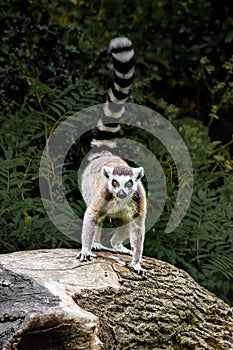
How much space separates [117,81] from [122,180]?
1.36 m

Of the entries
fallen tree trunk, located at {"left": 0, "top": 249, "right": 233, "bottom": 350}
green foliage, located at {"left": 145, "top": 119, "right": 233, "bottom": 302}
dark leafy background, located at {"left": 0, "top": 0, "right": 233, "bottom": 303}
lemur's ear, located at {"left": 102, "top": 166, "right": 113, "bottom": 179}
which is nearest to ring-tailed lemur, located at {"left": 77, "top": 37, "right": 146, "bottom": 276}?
lemur's ear, located at {"left": 102, "top": 166, "right": 113, "bottom": 179}

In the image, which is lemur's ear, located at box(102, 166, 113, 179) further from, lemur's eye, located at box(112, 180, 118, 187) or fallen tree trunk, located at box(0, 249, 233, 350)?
fallen tree trunk, located at box(0, 249, 233, 350)

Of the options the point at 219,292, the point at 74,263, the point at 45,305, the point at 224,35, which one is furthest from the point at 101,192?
the point at 224,35

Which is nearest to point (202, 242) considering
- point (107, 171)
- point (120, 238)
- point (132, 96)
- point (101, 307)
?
point (120, 238)

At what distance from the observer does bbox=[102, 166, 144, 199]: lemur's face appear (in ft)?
15.4

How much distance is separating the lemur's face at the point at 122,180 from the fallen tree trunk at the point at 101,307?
52 cm

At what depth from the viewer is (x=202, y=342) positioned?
14.4ft

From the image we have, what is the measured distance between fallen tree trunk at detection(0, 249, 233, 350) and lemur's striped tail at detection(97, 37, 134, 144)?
141cm

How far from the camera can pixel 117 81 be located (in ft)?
18.9

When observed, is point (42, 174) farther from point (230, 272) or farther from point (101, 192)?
point (230, 272)

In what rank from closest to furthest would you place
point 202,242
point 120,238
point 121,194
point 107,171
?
1. point 121,194
2. point 107,171
3. point 120,238
4. point 202,242

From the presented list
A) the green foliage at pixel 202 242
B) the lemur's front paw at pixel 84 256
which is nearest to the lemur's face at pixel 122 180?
the lemur's front paw at pixel 84 256

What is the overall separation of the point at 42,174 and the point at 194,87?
4.83 m

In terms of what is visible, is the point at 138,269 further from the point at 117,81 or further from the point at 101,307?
the point at 117,81
